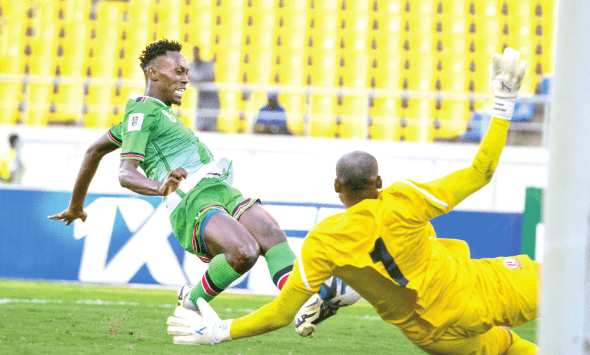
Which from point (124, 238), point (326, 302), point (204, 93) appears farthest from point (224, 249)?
point (204, 93)

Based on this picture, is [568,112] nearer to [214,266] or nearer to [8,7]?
[214,266]

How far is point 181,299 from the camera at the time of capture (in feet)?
14.0

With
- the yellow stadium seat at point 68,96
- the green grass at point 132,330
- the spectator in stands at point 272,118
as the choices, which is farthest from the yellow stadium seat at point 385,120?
the green grass at point 132,330

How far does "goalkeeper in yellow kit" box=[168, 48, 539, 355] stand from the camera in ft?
8.91

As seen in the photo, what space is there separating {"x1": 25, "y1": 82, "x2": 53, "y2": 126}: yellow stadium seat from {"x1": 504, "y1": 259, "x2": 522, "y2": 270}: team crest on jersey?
41.1 ft

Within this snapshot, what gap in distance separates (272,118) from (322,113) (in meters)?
3.60

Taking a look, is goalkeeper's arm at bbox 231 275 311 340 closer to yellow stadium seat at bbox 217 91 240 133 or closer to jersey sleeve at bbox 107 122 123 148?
jersey sleeve at bbox 107 122 123 148

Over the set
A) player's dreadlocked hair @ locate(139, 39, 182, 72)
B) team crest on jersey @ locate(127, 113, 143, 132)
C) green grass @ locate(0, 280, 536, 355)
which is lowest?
green grass @ locate(0, 280, 536, 355)

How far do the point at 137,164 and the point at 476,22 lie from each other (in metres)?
14.3

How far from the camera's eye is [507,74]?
263cm

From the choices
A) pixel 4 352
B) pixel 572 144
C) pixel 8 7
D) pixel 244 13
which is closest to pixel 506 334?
pixel 572 144

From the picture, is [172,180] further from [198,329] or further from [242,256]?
[198,329]

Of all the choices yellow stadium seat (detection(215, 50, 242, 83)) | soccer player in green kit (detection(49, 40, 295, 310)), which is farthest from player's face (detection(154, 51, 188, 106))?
yellow stadium seat (detection(215, 50, 242, 83))

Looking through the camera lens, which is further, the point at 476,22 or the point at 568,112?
the point at 476,22
